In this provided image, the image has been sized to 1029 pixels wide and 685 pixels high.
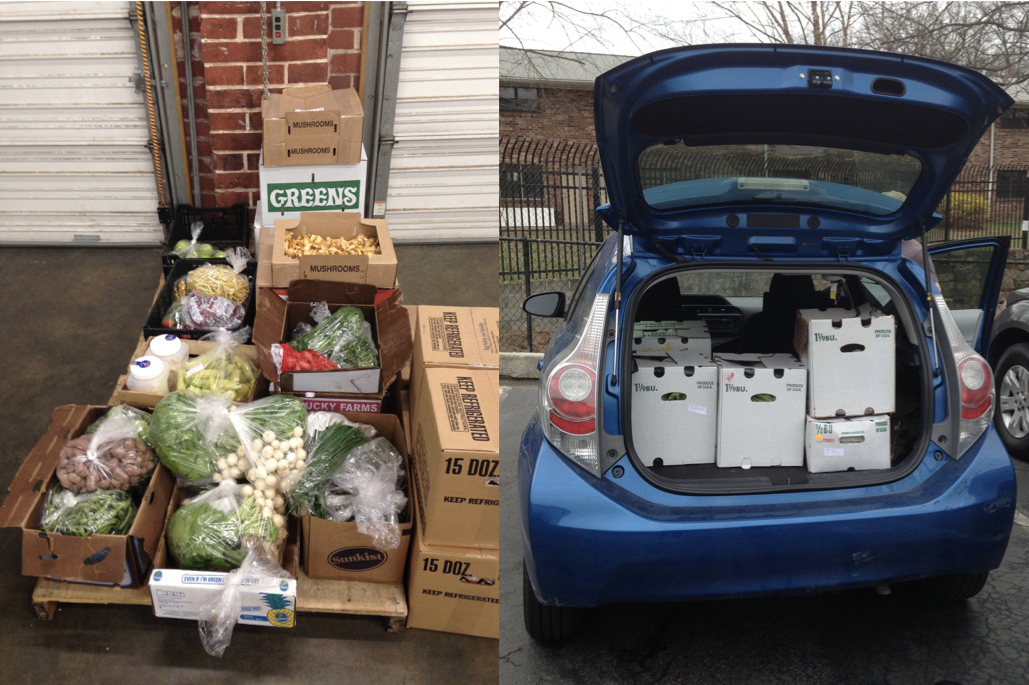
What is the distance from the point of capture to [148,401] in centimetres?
345

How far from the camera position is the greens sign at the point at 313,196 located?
488 centimetres

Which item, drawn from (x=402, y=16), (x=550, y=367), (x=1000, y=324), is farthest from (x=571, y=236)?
(x=550, y=367)

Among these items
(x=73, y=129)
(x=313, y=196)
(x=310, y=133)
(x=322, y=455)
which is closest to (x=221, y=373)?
(x=322, y=455)

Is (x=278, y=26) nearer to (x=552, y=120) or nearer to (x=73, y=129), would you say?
(x=73, y=129)

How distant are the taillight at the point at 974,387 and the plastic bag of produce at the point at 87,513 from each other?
2776mm

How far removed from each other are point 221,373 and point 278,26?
2.65m

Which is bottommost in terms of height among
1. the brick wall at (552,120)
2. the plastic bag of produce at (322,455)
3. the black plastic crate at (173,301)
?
the plastic bag of produce at (322,455)

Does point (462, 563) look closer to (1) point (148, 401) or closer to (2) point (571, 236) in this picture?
(1) point (148, 401)

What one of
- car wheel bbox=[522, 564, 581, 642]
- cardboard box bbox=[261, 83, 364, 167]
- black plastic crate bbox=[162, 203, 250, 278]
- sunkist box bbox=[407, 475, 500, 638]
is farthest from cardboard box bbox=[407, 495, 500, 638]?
black plastic crate bbox=[162, 203, 250, 278]

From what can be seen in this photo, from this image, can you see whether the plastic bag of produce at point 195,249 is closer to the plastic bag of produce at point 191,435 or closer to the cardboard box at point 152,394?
the cardboard box at point 152,394

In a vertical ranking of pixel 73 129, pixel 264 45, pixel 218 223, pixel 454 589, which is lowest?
pixel 454 589

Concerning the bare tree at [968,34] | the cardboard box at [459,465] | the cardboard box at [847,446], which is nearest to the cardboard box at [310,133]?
the cardboard box at [459,465]

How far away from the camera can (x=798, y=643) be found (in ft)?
8.11

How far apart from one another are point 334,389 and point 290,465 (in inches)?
17.1
